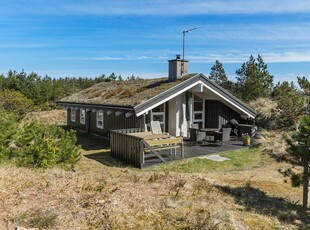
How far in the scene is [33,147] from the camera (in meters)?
7.35

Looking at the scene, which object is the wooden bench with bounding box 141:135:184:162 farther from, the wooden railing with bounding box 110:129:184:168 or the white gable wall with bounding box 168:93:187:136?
the white gable wall with bounding box 168:93:187:136

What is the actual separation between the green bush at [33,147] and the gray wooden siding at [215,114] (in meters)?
11.0

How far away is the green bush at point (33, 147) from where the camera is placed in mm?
7295

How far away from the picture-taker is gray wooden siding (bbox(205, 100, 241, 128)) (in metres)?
17.5

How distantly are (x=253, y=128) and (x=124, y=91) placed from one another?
8.19 m

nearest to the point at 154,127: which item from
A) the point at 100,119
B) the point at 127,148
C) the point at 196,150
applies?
the point at 196,150

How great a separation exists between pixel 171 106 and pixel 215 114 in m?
3.48

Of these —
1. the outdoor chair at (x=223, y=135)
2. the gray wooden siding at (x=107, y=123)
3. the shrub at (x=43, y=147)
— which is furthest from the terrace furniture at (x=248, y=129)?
the shrub at (x=43, y=147)

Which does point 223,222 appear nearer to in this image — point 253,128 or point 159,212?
point 159,212

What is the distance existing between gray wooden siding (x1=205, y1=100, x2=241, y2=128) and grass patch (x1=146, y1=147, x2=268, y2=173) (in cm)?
455

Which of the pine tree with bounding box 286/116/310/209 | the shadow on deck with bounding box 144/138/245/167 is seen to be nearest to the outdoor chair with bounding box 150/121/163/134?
the shadow on deck with bounding box 144/138/245/167

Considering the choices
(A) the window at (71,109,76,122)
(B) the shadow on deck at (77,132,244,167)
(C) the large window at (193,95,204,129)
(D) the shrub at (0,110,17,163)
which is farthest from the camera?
(A) the window at (71,109,76,122)

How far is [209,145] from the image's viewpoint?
48.2ft

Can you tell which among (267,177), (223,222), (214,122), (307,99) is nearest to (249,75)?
(307,99)
